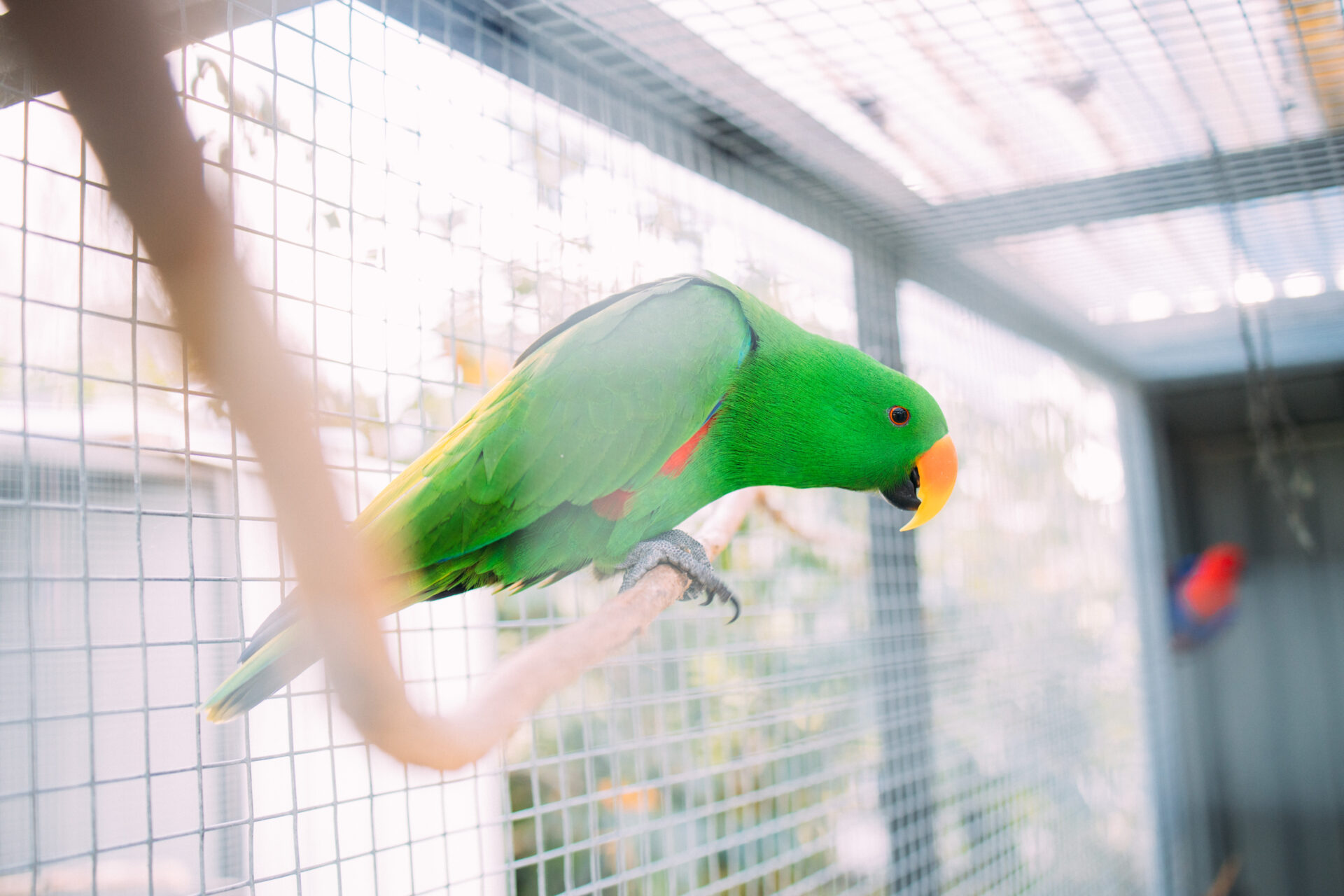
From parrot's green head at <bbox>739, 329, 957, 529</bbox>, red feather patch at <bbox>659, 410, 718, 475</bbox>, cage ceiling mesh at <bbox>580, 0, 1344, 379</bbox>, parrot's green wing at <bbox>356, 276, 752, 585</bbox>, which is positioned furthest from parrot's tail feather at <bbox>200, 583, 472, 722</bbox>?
cage ceiling mesh at <bbox>580, 0, 1344, 379</bbox>

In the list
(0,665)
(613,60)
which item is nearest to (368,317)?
(0,665)

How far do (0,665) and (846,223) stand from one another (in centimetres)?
168

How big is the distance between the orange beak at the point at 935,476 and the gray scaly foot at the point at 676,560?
10.9 inches

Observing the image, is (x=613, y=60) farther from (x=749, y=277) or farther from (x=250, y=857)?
(x=250, y=857)

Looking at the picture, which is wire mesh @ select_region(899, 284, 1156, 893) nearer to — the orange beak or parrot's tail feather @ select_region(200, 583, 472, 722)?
the orange beak

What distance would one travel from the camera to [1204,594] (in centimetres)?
368

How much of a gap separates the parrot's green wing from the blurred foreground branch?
0.44 metres

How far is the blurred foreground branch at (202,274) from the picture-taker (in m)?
0.25

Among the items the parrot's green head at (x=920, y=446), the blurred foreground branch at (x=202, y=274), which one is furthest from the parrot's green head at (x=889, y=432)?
the blurred foreground branch at (x=202, y=274)

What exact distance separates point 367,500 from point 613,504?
0.32m

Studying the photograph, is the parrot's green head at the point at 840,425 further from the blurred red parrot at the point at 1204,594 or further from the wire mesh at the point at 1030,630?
the blurred red parrot at the point at 1204,594

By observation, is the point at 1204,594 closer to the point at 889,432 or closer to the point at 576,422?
the point at 889,432

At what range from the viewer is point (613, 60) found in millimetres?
1339

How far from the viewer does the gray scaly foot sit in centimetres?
107
